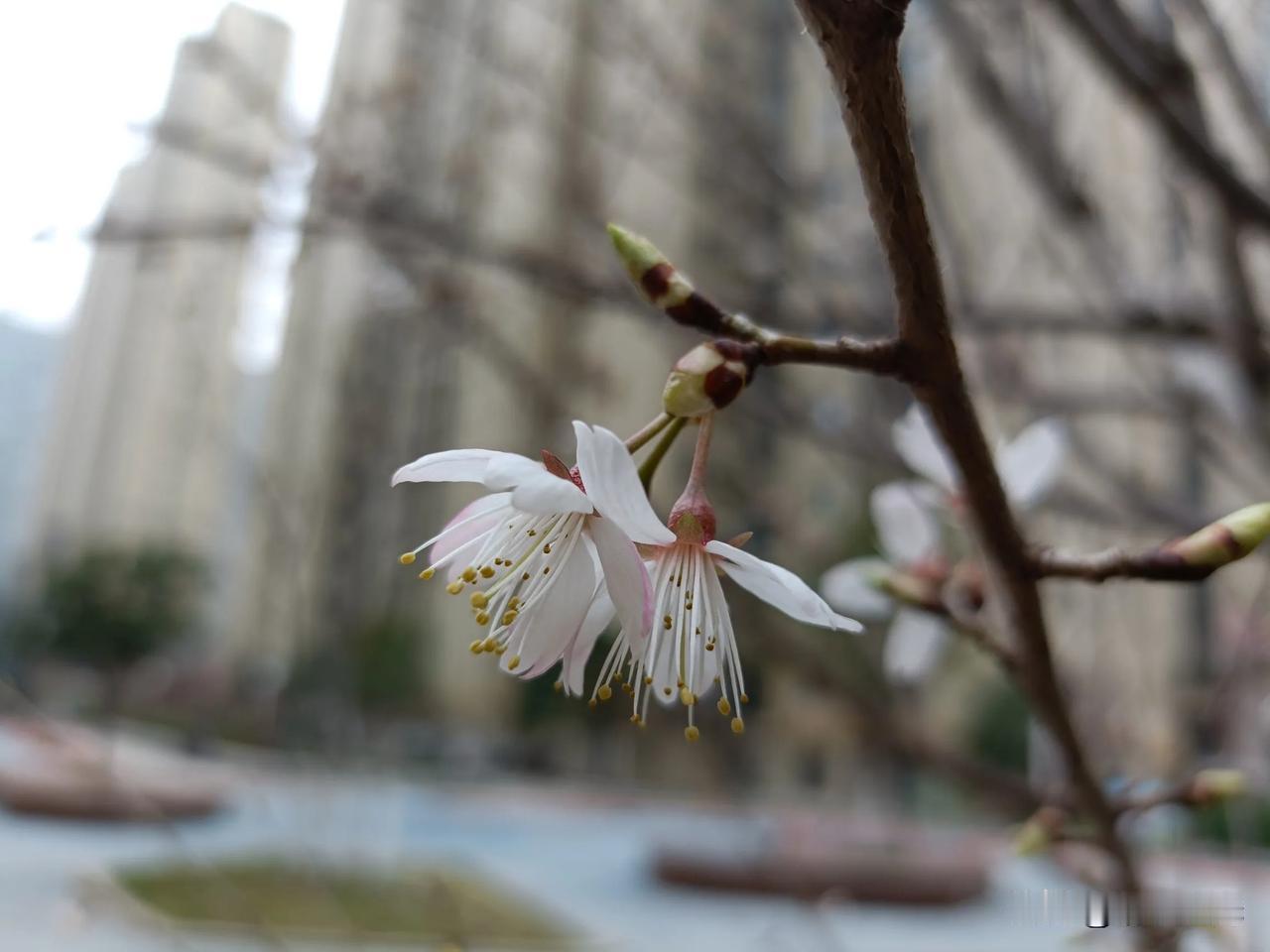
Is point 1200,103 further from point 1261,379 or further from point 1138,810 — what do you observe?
point 1138,810

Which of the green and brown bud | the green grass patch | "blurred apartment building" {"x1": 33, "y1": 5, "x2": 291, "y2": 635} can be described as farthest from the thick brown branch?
the green grass patch

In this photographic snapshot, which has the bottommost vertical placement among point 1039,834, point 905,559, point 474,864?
point 474,864

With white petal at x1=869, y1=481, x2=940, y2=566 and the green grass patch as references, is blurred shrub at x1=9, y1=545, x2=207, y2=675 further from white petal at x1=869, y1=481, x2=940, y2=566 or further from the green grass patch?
white petal at x1=869, y1=481, x2=940, y2=566

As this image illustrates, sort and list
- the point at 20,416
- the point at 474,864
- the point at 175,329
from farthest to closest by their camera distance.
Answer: the point at 474,864 < the point at 20,416 < the point at 175,329

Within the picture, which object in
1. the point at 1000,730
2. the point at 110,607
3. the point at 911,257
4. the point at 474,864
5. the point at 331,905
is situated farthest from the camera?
the point at 1000,730

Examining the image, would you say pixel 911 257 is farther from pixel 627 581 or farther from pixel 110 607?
pixel 110 607

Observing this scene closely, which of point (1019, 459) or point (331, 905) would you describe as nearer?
point (1019, 459)

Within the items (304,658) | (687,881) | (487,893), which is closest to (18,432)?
(304,658)

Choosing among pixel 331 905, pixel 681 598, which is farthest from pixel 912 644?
pixel 331 905
